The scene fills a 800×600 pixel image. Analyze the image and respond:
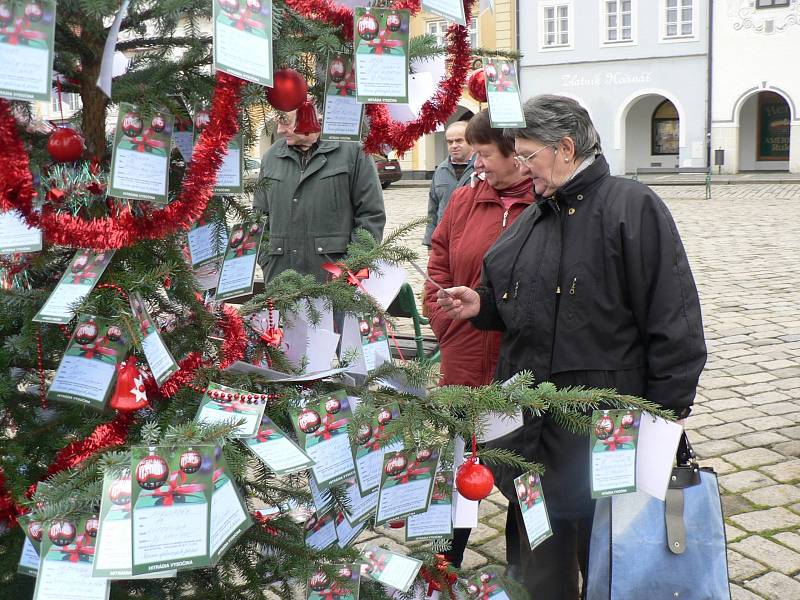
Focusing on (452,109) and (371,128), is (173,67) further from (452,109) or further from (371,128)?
(452,109)

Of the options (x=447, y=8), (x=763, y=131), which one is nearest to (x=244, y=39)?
(x=447, y=8)

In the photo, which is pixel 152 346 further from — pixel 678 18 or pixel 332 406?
pixel 678 18

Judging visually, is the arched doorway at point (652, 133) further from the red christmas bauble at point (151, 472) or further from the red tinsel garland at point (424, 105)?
the red christmas bauble at point (151, 472)

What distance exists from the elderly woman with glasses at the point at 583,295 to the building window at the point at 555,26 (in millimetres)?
28232

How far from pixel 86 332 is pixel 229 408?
12.9 inches

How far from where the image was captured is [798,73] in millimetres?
25859

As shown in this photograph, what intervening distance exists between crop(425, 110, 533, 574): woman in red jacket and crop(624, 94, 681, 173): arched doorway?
1086 inches

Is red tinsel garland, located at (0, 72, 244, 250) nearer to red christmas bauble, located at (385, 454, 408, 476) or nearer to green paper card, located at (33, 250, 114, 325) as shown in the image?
green paper card, located at (33, 250, 114, 325)

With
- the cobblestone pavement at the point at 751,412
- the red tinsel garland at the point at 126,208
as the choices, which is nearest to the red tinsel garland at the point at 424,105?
the red tinsel garland at the point at 126,208

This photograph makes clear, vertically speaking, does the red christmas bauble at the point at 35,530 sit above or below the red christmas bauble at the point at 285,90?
below

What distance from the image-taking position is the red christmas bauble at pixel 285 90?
6.19 feet

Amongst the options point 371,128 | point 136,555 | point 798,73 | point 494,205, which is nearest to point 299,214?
point 494,205

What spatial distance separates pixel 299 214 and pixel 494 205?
154cm

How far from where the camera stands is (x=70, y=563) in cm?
166
